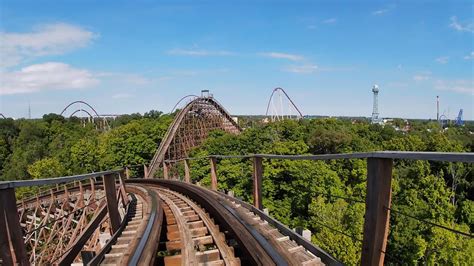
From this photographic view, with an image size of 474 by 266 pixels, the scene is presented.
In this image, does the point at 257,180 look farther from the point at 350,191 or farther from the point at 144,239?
the point at 350,191

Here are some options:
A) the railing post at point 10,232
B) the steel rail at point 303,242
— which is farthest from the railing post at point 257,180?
the railing post at point 10,232

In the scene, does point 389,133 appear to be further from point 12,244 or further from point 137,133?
point 12,244

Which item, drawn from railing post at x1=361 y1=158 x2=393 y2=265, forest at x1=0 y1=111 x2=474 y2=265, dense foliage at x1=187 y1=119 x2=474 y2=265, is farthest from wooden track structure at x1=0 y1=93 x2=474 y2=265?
dense foliage at x1=187 y1=119 x2=474 y2=265

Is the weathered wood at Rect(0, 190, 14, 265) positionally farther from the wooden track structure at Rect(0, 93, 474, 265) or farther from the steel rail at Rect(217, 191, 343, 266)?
the steel rail at Rect(217, 191, 343, 266)

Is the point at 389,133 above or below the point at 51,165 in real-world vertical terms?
above

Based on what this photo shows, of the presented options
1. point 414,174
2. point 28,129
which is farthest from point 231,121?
point 28,129

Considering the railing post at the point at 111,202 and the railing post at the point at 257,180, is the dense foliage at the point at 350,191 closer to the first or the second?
the railing post at the point at 257,180
